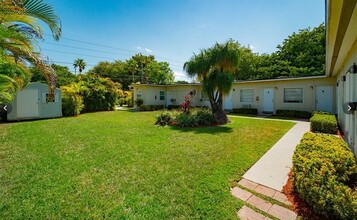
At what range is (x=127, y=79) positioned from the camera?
132 ft

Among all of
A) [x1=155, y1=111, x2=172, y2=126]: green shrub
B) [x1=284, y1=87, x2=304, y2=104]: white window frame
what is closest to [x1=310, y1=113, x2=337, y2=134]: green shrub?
[x1=284, y1=87, x2=304, y2=104]: white window frame

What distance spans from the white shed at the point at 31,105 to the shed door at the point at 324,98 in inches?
774

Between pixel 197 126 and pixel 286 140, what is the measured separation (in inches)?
168

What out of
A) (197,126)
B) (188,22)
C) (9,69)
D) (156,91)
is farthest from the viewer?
(156,91)

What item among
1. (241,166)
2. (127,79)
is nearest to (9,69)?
(241,166)

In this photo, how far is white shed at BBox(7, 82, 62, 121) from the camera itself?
11.8m

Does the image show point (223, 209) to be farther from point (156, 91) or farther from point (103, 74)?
point (103, 74)

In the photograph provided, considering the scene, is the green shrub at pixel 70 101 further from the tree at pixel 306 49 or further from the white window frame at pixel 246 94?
the tree at pixel 306 49

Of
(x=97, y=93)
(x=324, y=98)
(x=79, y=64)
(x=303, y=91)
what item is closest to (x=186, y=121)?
(x=303, y=91)

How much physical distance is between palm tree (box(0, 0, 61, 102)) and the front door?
50.4 ft

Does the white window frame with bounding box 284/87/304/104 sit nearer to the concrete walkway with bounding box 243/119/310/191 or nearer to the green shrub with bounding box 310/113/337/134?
the green shrub with bounding box 310/113/337/134

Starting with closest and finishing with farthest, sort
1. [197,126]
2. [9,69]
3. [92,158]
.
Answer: [9,69] < [92,158] < [197,126]

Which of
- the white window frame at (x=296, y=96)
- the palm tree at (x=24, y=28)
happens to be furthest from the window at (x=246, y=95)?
the palm tree at (x=24, y=28)

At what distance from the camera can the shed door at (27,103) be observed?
12.0 metres
